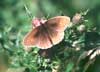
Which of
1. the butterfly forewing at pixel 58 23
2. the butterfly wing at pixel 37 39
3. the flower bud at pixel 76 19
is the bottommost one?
the butterfly wing at pixel 37 39

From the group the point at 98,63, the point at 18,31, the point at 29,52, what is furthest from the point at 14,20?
the point at 98,63

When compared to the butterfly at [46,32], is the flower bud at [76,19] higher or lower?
higher

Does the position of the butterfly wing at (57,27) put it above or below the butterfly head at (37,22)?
below
